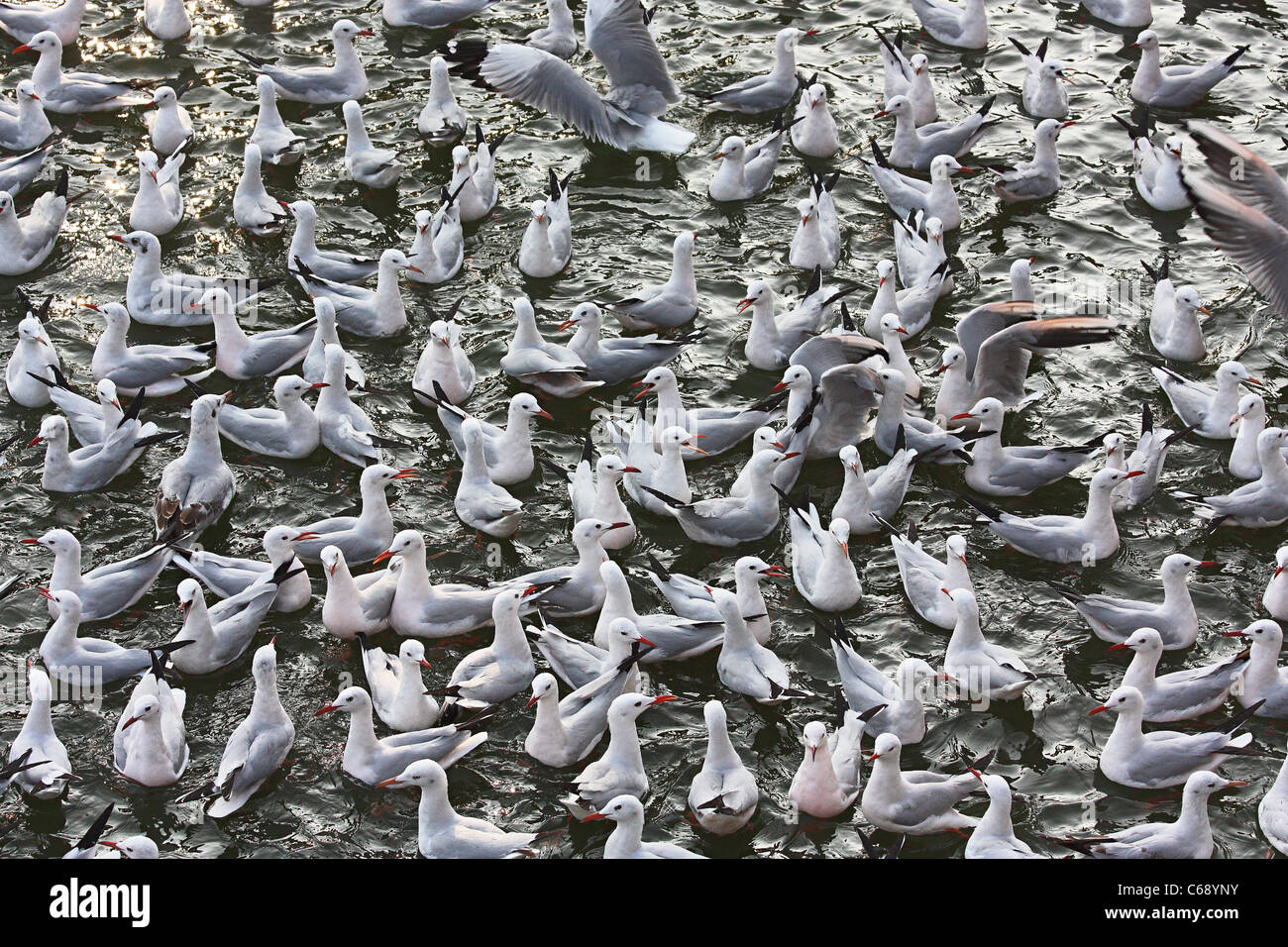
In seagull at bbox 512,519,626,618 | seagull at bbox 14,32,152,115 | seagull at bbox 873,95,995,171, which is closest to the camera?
seagull at bbox 512,519,626,618

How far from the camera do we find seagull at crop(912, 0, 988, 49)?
17125 millimetres

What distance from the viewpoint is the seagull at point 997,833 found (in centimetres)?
891

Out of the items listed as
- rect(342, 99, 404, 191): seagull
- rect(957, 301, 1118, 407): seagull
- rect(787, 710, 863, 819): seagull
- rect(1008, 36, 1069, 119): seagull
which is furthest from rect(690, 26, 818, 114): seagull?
rect(787, 710, 863, 819): seagull

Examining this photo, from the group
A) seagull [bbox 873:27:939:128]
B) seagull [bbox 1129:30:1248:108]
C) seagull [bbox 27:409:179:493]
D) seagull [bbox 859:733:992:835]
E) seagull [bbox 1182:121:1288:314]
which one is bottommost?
seagull [bbox 27:409:179:493]

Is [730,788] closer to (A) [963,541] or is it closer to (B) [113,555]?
(A) [963,541]

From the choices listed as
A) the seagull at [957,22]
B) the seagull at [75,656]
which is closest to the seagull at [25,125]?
the seagull at [75,656]

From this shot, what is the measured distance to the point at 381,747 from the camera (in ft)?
31.9

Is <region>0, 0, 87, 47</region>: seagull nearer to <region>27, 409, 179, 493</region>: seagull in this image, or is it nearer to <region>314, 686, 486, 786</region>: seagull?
<region>27, 409, 179, 493</region>: seagull

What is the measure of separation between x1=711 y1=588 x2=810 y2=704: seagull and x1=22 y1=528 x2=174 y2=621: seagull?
3966mm

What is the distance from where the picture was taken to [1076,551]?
11391 millimetres

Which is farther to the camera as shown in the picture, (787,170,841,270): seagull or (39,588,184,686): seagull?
(787,170,841,270): seagull

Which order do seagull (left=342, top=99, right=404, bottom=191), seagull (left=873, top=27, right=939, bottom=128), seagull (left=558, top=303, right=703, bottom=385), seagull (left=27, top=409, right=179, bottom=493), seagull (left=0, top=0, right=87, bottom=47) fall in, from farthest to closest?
1. seagull (left=0, top=0, right=87, bottom=47)
2. seagull (left=873, top=27, right=939, bottom=128)
3. seagull (left=342, top=99, right=404, bottom=191)
4. seagull (left=558, top=303, right=703, bottom=385)
5. seagull (left=27, top=409, right=179, bottom=493)

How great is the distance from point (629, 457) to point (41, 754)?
4663mm

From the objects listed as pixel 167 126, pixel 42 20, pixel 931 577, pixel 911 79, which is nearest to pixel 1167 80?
pixel 911 79
